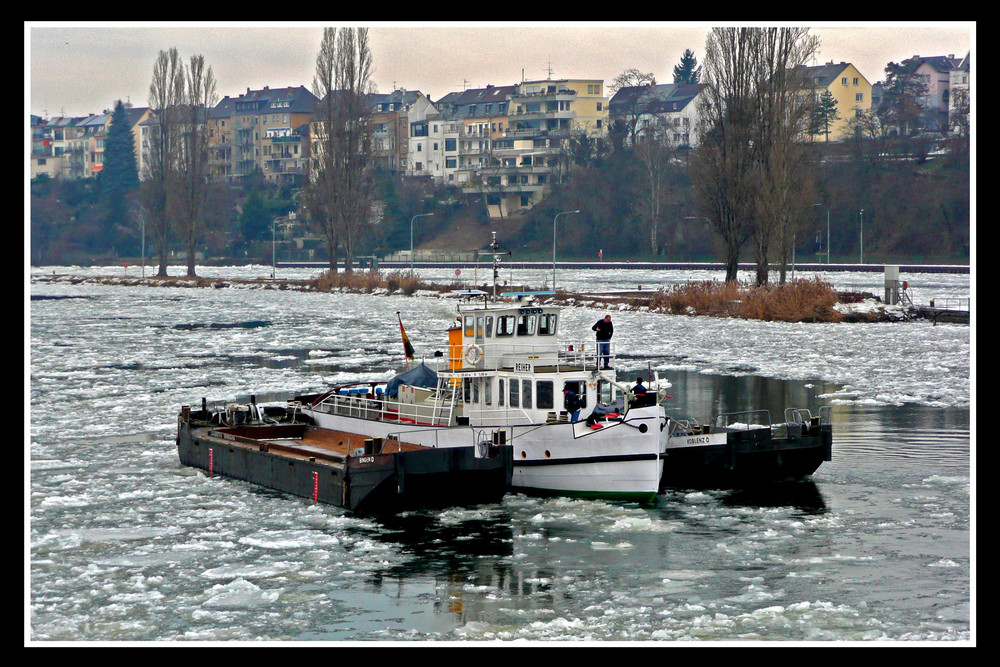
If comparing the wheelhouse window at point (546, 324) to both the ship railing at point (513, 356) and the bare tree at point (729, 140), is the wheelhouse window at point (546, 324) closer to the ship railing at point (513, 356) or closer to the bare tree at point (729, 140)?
the ship railing at point (513, 356)

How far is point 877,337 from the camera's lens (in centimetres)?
6016

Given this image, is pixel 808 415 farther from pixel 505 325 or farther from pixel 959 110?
pixel 959 110

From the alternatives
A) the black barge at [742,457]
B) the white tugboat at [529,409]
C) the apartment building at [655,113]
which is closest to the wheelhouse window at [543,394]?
the white tugboat at [529,409]

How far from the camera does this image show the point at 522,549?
23656mm

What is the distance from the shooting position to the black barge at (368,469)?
26.4m

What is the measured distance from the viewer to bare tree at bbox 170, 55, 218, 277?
125812 millimetres

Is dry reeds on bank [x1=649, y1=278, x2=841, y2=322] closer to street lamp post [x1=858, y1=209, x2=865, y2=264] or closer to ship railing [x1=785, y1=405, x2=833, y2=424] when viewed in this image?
ship railing [x1=785, y1=405, x2=833, y2=424]

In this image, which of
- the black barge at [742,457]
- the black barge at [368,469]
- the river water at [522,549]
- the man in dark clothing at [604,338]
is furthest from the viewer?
the man in dark clothing at [604,338]

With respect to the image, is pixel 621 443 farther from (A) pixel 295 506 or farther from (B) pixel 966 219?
(B) pixel 966 219

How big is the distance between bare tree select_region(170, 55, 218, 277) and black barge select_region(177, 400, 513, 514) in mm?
99724

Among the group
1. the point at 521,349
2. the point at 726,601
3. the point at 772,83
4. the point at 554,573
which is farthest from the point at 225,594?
the point at 772,83

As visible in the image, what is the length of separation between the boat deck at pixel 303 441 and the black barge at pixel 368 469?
0.08 feet

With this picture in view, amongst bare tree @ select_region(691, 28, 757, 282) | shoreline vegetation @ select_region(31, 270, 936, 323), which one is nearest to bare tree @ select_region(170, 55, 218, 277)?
shoreline vegetation @ select_region(31, 270, 936, 323)

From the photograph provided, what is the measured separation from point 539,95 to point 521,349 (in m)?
169
